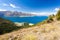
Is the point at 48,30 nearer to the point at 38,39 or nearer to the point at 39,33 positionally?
the point at 39,33

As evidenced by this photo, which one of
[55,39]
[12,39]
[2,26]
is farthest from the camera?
[2,26]

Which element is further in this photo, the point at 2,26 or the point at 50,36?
the point at 2,26

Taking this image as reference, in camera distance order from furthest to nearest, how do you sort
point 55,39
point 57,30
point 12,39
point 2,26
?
point 2,26
point 57,30
point 12,39
point 55,39

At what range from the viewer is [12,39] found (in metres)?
8.96

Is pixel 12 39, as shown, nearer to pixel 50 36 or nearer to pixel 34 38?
pixel 34 38

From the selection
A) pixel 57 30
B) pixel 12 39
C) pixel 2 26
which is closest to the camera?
pixel 12 39

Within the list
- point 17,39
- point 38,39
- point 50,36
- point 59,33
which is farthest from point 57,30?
point 17,39

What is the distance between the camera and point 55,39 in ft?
27.5

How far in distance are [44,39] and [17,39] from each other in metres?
1.77

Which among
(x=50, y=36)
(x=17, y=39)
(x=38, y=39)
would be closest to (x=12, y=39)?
(x=17, y=39)

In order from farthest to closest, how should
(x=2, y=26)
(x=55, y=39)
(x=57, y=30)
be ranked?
(x=2, y=26) < (x=57, y=30) < (x=55, y=39)

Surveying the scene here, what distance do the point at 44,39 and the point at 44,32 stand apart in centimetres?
94

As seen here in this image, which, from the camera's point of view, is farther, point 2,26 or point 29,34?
point 2,26

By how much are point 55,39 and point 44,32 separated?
1.20 metres
